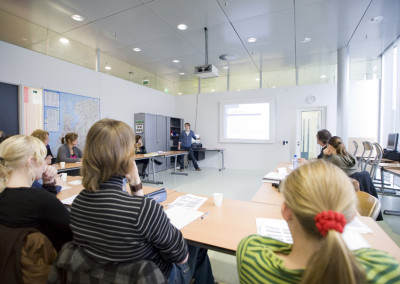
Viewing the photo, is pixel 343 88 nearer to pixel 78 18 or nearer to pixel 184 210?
pixel 184 210

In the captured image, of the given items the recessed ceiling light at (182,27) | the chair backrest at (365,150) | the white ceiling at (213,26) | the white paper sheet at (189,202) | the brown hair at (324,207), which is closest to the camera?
the brown hair at (324,207)

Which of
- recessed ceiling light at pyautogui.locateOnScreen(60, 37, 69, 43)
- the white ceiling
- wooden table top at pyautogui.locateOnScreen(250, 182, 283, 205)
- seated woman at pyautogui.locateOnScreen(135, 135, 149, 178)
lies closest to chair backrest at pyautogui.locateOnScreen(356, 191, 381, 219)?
wooden table top at pyautogui.locateOnScreen(250, 182, 283, 205)

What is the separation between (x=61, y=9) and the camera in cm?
355

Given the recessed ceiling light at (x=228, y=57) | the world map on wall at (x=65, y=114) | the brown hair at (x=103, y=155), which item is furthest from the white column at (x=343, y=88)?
the world map on wall at (x=65, y=114)

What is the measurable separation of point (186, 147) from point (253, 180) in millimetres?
2577

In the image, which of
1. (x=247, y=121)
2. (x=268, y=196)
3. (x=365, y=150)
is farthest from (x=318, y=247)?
(x=247, y=121)

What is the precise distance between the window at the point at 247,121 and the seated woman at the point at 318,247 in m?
6.45

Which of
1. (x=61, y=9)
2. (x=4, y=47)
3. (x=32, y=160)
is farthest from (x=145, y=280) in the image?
(x=4, y=47)

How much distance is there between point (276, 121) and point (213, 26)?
3824 mm

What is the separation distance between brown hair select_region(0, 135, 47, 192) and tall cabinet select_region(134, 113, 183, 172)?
518 cm

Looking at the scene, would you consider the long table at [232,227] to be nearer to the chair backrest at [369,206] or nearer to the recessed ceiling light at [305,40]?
the chair backrest at [369,206]

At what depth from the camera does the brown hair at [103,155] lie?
888mm

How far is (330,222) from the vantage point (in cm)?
52

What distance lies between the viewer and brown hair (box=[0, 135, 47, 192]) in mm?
1089
